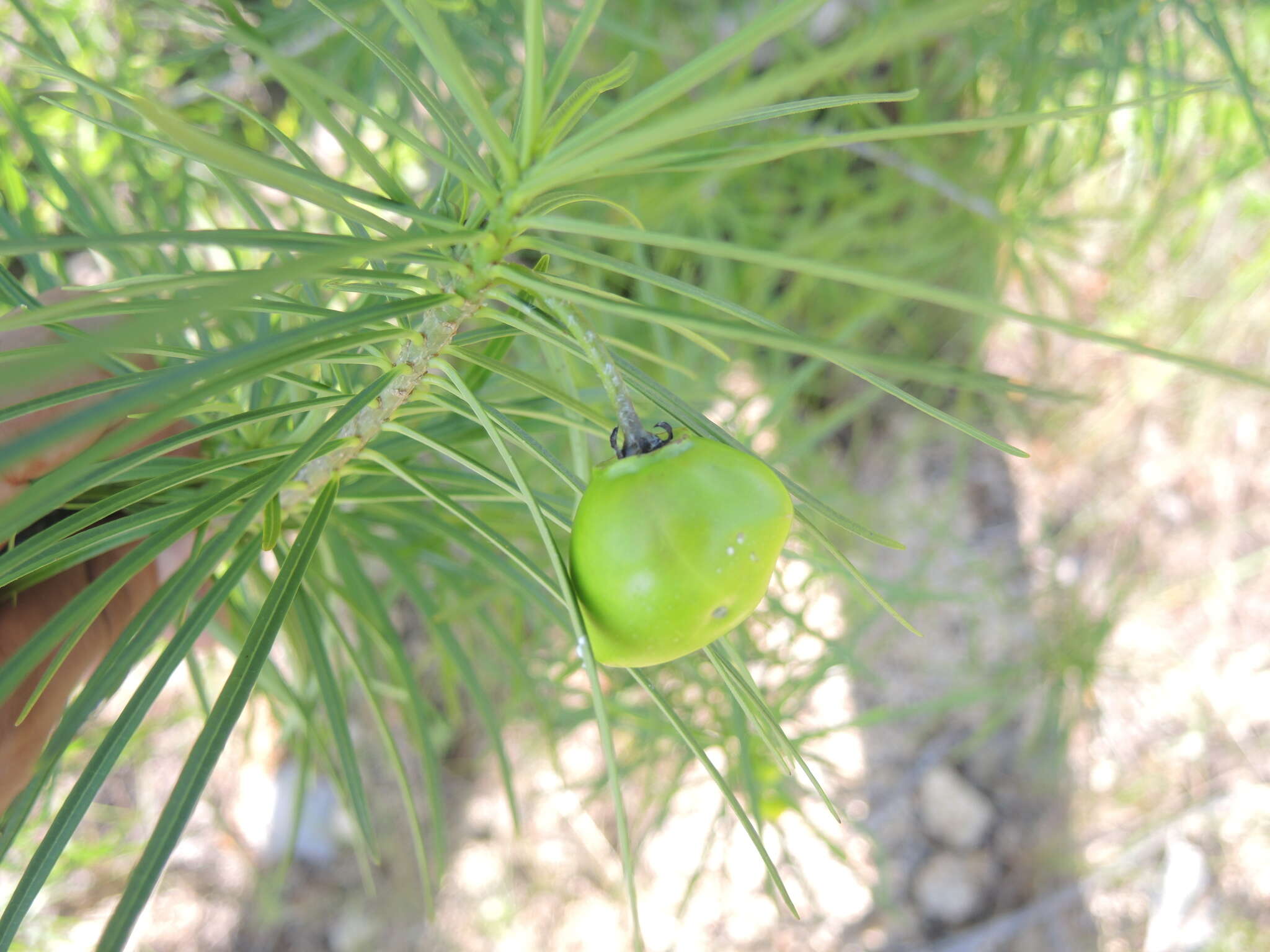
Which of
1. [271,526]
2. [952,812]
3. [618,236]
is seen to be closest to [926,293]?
[618,236]

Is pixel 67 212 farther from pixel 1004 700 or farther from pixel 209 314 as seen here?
pixel 1004 700

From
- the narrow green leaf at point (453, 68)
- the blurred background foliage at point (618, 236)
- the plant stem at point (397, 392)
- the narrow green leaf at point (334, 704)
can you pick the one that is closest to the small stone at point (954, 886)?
the blurred background foliage at point (618, 236)

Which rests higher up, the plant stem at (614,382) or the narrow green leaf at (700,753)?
the plant stem at (614,382)

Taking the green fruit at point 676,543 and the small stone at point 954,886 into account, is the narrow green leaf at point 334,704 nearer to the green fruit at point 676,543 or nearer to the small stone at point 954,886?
the green fruit at point 676,543

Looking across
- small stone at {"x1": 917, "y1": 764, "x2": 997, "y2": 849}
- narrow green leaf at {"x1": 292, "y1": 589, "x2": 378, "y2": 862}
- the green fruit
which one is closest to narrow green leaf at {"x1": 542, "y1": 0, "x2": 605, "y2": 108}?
the green fruit

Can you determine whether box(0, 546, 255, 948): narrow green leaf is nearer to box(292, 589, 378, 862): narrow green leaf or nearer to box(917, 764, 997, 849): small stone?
box(292, 589, 378, 862): narrow green leaf
